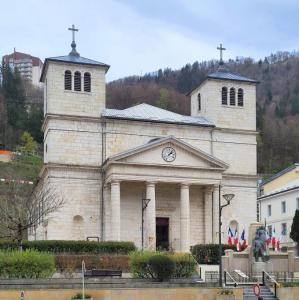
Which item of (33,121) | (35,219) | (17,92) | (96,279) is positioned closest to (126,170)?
(35,219)

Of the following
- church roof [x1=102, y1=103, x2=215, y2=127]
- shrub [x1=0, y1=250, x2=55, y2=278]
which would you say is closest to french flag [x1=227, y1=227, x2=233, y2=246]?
church roof [x1=102, y1=103, x2=215, y2=127]

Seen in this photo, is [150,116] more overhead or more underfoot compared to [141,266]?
more overhead

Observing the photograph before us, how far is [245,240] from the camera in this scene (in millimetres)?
49594

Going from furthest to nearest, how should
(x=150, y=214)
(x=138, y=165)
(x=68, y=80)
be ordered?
(x=68, y=80), (x=150, y=214), (x=138, y=165)

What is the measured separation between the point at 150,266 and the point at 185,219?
1821 cm

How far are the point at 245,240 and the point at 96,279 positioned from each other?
935 inches

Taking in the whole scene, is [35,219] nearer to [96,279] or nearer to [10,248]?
[10,248]

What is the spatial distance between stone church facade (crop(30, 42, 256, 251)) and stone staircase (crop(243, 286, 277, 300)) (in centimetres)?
1573

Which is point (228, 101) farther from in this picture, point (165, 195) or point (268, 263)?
point (268, 263)

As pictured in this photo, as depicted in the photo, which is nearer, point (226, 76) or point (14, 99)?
point (226, 76)

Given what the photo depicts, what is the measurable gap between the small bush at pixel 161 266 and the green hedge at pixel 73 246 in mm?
9663

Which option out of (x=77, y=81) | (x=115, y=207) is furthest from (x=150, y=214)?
(x=77, y=81)

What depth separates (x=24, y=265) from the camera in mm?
28953

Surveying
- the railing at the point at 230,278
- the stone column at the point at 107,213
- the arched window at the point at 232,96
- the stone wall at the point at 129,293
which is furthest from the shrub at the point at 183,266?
the arched window at the point at 232,96
